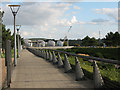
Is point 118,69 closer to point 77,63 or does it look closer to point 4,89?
point 77,63

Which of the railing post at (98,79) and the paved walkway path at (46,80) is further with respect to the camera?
the paved walkway path at (46,80)

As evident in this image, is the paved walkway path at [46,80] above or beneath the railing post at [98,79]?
beneath

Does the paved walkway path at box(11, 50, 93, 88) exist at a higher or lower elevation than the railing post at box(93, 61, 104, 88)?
lower

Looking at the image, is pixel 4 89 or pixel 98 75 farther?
pixel 4 89

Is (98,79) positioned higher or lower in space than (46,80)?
higher

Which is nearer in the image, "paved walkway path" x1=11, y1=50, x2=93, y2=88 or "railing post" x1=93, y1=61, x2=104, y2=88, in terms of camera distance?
"railing post" x1=93, y1=61, x2=104, y2=88

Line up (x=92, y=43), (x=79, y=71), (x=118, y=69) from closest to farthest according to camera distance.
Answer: (x=118, y=69) → (x=79, y=71) → (x=92, y=43)

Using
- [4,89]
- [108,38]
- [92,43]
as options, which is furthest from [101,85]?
[92,43]

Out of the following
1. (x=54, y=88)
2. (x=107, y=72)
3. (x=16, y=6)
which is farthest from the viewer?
(x=16, y=6)

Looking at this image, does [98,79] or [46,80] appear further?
[46,80]

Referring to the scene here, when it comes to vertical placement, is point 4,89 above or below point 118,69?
below

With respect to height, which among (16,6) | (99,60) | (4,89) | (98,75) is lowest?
(4,89)

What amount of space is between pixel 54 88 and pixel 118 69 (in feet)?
6.69

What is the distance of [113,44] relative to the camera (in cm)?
12738
